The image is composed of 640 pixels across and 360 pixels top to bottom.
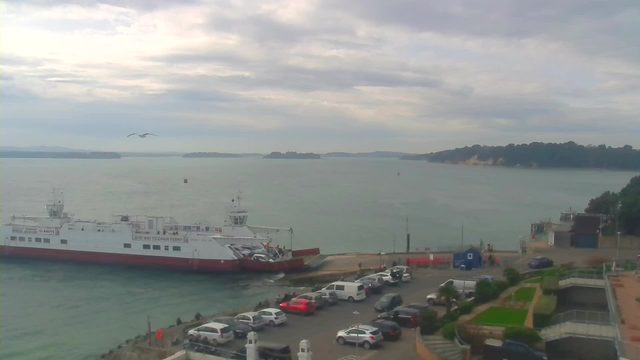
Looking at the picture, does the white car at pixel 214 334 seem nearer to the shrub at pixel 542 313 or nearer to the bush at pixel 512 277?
the shrub at pixel 542 313

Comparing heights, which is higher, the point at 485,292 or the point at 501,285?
the point at 485,292

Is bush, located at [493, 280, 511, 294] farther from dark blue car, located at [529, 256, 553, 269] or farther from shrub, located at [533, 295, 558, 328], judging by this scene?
dark blue car, located at [529, 256, 553, 269]

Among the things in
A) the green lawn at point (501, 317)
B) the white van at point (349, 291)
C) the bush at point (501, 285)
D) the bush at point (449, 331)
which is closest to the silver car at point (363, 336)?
the bush at point (449, 331)

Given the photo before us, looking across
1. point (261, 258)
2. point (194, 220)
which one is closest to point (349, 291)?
point (261, 258)

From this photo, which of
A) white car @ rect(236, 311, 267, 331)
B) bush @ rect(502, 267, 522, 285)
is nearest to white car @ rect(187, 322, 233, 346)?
white car @ rect(236, 311, 267, 331)

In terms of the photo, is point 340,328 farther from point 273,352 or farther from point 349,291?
point 273,352
